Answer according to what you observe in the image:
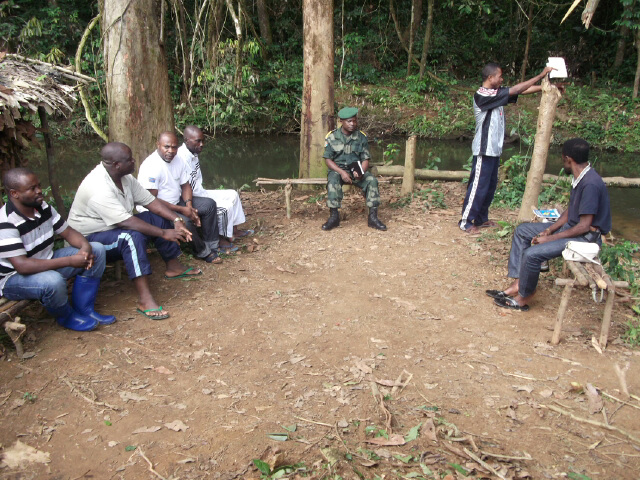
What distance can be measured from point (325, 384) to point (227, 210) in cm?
281

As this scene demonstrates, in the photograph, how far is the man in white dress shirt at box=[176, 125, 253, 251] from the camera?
5605mm

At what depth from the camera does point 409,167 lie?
23.9ft

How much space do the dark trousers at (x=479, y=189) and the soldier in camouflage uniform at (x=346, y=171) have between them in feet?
3.30

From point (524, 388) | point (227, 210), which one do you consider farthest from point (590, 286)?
point (227, 210)

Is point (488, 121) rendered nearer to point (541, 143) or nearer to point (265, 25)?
point (541, 143)

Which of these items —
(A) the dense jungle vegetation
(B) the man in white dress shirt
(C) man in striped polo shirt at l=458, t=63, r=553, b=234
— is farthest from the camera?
(A) the dense jungle vegetation

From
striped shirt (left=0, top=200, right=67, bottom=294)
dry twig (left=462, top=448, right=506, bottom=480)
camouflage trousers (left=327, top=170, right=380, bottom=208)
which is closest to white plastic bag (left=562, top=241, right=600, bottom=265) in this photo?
dry twig (left=462, top=448, right=506, bottom=480)

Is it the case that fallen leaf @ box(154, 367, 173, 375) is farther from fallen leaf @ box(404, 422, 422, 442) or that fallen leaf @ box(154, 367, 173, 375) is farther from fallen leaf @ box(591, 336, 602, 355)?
fallen leaf @ box(591, 336, 602, 355)

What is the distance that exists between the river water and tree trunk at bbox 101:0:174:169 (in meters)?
4.80

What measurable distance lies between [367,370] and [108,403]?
172 centimetres

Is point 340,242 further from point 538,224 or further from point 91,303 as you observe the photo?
point 91,303

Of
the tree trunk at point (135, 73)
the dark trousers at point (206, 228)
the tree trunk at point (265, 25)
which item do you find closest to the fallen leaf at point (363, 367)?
the dark trousers at point (206, 228)

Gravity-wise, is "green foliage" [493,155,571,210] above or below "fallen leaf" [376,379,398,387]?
above

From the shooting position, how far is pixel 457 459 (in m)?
2.85
